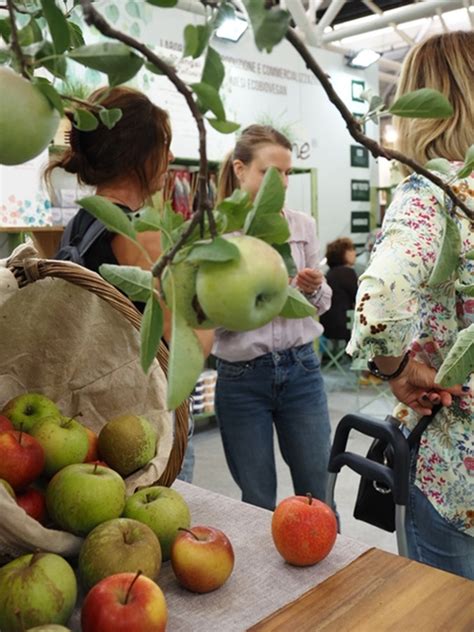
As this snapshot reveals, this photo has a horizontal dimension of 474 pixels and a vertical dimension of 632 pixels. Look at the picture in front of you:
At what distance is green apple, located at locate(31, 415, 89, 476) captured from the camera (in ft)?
3.12

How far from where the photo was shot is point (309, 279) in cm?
240

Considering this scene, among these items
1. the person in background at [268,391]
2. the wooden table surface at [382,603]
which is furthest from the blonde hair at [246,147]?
the wooden table surface at [382,603]

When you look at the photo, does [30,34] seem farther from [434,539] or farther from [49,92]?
[434,539]

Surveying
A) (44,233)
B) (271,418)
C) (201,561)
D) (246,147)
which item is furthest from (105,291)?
(44,233)

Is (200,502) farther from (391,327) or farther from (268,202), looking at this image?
(268,202)

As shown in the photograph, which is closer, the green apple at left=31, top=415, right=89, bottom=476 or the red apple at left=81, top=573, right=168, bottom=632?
the red apple at left=81, top=573, right=168, bottom=632

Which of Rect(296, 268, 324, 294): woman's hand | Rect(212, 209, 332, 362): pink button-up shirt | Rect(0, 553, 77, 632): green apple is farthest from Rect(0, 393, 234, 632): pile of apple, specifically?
Rect(296, 268, 324, 294): woman's hand

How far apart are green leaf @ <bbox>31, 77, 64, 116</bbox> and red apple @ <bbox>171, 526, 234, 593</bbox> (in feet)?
2.19

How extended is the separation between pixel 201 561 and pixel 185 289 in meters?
0.62

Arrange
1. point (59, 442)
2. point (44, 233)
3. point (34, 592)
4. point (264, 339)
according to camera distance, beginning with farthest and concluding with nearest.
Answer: point (44, 233) → point (264, 339) → point (59, 442) → point (34, 592)

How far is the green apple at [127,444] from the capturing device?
3.35ft

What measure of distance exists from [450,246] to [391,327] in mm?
755

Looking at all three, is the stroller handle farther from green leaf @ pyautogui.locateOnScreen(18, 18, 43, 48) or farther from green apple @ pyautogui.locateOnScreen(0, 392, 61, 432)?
green leaf @ pyautogui.locateOnScreen(18, 18, 43, 48)

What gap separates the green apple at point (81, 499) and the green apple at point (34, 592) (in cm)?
9
